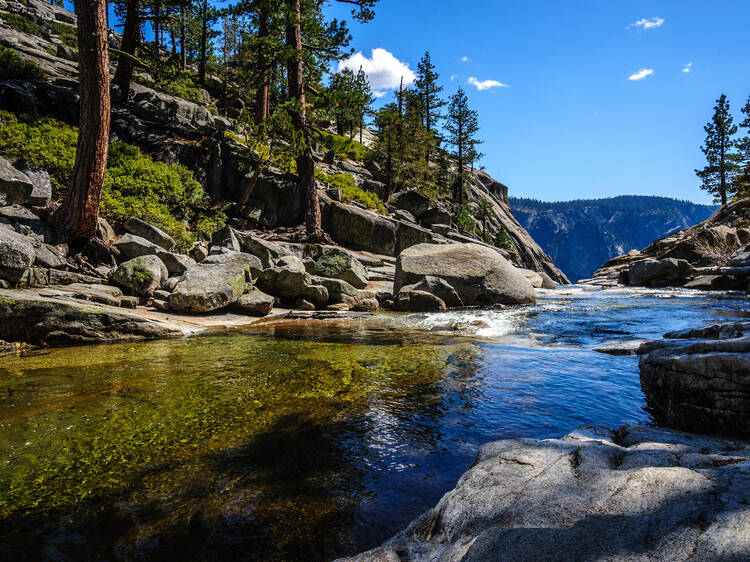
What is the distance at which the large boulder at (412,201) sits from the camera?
33.8 m

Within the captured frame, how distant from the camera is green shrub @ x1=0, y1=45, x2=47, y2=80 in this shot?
1768cm

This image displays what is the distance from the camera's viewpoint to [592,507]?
1891 mm

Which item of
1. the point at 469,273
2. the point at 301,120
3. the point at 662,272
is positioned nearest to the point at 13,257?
the point at 469,273

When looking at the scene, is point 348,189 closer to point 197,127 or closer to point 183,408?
point 197,127

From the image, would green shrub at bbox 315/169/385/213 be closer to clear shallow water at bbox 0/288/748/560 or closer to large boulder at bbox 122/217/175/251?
large boulder at bbox 122/217/175/251

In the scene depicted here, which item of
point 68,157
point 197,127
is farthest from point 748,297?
point 197,127

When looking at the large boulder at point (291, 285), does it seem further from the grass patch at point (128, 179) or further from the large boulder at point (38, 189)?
the large boulder at point (38, 189)

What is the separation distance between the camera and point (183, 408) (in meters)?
4.22

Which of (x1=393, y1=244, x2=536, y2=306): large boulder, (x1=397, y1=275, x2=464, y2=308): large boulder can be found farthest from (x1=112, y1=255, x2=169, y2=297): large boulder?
(x1=393, y1=244, x2=536, y2=306): large boulder

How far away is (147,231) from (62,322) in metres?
A: 6.70

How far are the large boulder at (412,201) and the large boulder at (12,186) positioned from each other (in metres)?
26.3

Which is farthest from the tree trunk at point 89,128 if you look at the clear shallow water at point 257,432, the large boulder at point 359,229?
the large boulder at point 359,229

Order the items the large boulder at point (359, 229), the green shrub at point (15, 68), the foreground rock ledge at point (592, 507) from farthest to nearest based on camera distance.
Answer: the large boulder at point (359, 229) → the green shrub at point (15, 68) → the foreground rock ledge at point (592, 507)

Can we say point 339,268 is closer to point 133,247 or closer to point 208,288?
point 208,288
